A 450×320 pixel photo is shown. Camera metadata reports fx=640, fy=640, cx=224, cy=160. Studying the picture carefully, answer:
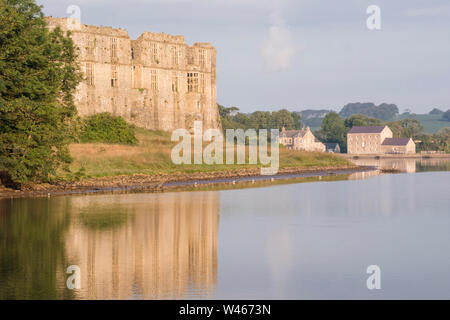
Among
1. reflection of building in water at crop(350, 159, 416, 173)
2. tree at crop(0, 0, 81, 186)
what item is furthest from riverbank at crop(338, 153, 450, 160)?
tree at crop(0, 0, 81, 186)

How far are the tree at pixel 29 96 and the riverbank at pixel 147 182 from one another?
1.00 m

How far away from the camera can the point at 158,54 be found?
6212cm

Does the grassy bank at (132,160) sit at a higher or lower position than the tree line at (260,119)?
lower

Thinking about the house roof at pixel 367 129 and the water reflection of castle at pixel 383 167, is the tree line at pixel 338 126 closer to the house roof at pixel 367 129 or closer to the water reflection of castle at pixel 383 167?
the house roof at pixel 367 129

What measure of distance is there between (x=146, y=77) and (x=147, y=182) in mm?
22926

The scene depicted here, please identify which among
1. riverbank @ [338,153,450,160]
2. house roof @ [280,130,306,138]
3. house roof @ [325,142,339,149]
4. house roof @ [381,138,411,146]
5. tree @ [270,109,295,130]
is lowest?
riverbank @ [338,153,450,160]

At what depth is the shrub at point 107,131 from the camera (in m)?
51.5

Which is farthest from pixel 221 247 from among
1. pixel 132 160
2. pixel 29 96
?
pixel 132 160

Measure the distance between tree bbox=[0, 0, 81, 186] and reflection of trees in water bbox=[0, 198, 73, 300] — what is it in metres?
3.19

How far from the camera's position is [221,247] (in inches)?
742

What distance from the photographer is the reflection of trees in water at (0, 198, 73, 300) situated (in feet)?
44.0

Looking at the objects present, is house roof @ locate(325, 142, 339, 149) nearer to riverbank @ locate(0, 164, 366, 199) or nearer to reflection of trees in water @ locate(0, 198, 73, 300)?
riverbank @ locate(0, 164, 366, 199)

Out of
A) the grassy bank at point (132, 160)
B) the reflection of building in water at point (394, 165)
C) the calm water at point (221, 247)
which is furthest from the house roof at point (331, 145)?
the calm water at point (221, 247)
